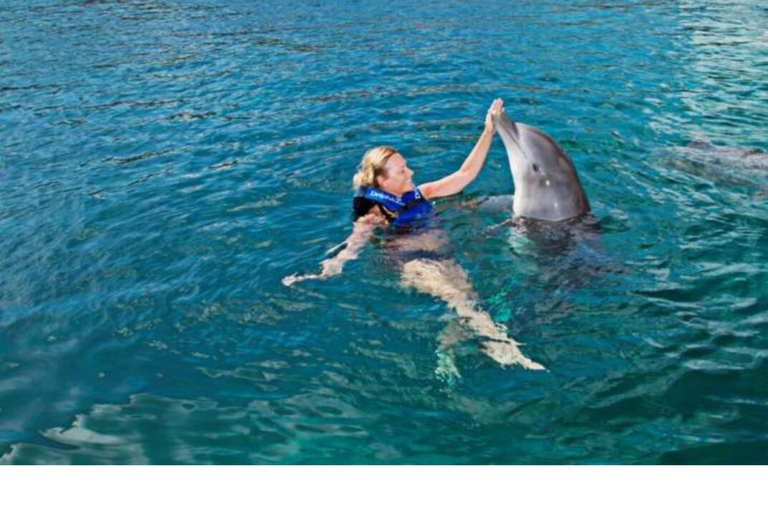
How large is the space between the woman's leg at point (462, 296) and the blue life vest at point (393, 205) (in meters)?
0.74

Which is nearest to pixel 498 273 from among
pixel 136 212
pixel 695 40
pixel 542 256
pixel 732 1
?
pixel 542 256

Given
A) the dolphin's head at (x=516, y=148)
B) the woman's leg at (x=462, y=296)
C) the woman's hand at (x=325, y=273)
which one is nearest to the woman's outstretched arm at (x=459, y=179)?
the dolphin's head at (x=516, y=148)

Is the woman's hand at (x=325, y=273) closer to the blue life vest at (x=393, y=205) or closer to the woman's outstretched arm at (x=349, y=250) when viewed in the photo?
the woman's outstretched arm at (x=349, y=250)

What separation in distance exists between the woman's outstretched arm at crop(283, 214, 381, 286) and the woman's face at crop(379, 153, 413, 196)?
0.31m

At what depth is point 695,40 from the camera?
1558 cm

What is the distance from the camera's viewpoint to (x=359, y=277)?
6.16 metres

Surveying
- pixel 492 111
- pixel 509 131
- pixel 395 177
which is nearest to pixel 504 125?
pixel 509 131

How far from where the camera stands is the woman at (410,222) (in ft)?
19.1

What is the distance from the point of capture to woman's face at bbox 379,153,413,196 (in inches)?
265

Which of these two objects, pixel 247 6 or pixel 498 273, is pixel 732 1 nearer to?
pixel 247 6

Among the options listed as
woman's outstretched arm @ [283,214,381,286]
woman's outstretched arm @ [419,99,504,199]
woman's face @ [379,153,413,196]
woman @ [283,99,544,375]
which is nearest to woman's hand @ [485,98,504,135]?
woman @ [283,99,544,375]

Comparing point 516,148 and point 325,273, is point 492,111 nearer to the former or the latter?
point 516,148

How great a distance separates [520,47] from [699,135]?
21.9ft

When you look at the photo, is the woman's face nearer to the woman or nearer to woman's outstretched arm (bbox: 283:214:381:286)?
the woman
